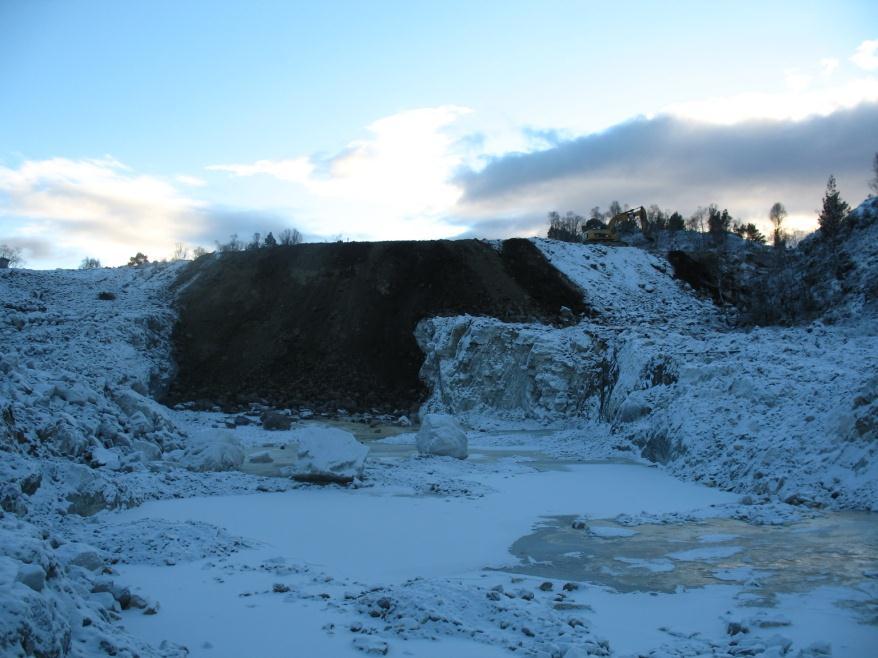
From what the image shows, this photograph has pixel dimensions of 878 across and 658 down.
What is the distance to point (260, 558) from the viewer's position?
25.0 feet

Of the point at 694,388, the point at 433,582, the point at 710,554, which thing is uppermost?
the point at 694,388

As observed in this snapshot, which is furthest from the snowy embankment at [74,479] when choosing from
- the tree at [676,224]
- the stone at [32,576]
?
the tree at [676,224]

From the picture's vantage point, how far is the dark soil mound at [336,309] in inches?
1225

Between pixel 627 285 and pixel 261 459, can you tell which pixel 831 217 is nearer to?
pixel 627 285

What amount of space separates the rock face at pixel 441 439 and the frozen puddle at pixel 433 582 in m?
5.25

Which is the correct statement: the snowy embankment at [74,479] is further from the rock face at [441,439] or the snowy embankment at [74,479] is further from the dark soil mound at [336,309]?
the rock face at [441,439]

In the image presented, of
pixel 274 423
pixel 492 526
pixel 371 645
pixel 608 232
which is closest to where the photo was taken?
pixel 371 645

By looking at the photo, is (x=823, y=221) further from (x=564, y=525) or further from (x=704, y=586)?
(x=704, y=586)

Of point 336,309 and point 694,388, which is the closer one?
point 694,388

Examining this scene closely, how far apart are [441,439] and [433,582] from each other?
421 inches

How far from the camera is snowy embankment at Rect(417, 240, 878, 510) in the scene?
11.4 metres

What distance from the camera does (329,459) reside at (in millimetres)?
12875

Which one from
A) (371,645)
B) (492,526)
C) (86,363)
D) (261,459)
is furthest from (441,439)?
(86,363)

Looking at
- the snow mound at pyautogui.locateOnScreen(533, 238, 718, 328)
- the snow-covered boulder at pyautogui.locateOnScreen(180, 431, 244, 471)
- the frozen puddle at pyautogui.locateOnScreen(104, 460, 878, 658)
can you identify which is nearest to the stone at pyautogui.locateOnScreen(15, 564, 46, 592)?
the frozen puddle at pyautogui.locateOnScreen(104, 460, 878, 658)
